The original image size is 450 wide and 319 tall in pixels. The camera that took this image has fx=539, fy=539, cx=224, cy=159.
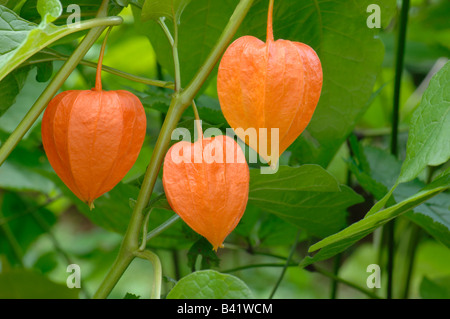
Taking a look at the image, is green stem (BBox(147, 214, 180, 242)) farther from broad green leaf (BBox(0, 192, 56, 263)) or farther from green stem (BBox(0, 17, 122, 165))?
broad green leaf (BBox(0, 192, 56, 263))

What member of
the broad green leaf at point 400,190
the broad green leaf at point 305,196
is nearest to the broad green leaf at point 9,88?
the broad green leaf at point 305,196

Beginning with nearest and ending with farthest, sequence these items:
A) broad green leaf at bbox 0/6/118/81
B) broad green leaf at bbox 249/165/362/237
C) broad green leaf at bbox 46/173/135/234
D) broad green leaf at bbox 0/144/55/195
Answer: broad green leaf at bbox 0/6/118/81 → broad green leaf at bbox 249/165/362/237 → broad green leaf at bbox 46/173/135/234 → broad green leaf at bbox 0/144/55/195

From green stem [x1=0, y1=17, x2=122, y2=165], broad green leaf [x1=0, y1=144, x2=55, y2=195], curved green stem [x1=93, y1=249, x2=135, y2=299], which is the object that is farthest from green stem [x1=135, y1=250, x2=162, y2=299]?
broad green leaf [x1=0, y1=144, x2=55, y2=195]

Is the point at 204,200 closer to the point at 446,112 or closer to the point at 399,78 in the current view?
the point at 446,112

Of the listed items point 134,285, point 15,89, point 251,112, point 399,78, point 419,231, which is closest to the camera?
point 251,112

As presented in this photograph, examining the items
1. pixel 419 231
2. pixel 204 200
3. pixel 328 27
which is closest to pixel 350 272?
pixel 419 231

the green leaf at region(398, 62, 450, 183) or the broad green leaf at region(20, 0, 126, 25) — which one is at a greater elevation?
the broad green leaf at region(20, 0, 126, 25)
